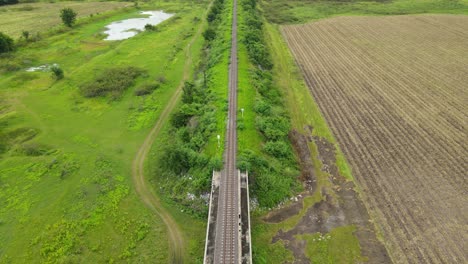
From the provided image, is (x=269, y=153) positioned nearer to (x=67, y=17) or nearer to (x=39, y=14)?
(x=67, y=17)

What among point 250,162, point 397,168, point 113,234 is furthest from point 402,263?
point 113,234

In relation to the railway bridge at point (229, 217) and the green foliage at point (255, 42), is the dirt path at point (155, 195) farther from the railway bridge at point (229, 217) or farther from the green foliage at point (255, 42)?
the green foliage at point (255, 42)

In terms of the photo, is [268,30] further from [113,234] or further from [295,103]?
[113,234]

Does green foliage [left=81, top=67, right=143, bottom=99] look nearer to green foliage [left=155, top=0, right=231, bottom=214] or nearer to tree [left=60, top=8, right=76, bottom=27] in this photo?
green foliage [left=155, top=0, right=231, bottom=214]

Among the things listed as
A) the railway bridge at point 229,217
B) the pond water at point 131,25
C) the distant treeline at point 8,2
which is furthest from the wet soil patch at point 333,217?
the distant treeline at point 8,2

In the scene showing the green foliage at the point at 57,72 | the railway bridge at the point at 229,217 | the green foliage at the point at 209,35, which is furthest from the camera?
the green foliage at the point at 209,35

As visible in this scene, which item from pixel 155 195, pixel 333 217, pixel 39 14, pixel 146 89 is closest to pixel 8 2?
pixel 39 14
